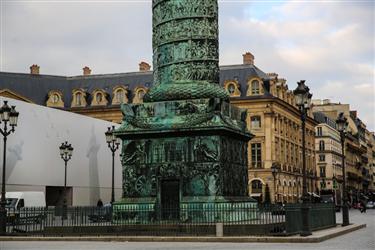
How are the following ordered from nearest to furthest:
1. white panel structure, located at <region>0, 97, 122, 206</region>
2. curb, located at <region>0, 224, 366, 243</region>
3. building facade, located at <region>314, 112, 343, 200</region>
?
curb, located at <region>0, 224, 366, 243</region>, white panel structure, located at <region>0, 97, 122, 206</region>, building facade, located at <region>314, 112, 343, 200</region>

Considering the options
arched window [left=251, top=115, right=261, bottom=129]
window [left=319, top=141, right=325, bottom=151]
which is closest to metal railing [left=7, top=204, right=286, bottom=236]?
arched window [left=251, top=115, right=261, bottom=129]

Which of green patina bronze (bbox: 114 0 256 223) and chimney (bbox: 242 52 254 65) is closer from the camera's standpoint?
green patina bronze (bbox: 114 0 256 223)

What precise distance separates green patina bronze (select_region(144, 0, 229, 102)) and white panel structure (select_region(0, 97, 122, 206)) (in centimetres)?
1839

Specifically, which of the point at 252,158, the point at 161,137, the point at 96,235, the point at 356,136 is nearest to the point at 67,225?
the point at 96,235

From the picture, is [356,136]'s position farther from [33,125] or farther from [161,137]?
[161,137]

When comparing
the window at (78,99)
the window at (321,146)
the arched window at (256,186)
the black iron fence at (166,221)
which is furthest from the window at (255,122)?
the black iron fence at (166,221)

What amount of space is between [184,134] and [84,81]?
5707 centimetres

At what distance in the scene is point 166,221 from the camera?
20219mm

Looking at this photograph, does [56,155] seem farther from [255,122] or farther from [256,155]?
[255,122]

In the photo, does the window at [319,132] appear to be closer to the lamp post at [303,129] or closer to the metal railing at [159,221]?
the lamp post at [303,129]

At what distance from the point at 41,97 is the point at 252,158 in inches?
928

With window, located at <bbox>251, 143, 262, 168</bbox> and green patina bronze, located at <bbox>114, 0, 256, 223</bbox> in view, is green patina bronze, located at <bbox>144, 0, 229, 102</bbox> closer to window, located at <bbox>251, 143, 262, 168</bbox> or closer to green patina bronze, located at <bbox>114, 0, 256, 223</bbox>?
green patina bronze, located at <bbox>114, 0, 256, 223</bbox>

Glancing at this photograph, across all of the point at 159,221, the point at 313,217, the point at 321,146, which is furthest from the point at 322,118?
the point at 159,221

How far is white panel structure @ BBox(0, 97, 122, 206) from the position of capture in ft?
129
